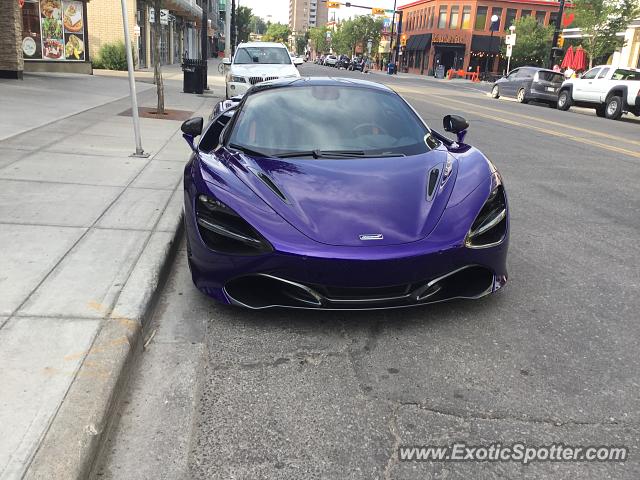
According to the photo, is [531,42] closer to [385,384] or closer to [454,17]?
[454,17]

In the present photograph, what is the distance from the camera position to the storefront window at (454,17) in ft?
233

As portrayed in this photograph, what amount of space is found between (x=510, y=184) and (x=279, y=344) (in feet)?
17.9

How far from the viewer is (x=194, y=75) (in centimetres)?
1880

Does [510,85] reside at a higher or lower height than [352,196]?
lower

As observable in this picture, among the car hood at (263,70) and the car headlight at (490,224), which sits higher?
the car hood at (263,70)

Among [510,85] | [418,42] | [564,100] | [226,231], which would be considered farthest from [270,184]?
[418,42]

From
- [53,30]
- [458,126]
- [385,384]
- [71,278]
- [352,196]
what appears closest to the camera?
[385,384]

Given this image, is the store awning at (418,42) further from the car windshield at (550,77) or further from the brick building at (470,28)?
the car windshield at (550,77)

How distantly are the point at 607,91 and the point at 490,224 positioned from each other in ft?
67.8

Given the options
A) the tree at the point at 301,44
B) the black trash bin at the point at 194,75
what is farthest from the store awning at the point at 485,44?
the tree at the point at 301,44

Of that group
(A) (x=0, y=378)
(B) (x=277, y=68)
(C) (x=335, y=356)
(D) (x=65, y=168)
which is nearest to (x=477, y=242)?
(C) (x=335, y=356)

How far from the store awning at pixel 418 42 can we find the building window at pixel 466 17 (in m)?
4.73

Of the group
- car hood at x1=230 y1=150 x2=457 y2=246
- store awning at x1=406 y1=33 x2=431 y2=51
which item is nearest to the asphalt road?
car hood at x1=230 y1=150 x2=457 y2=246

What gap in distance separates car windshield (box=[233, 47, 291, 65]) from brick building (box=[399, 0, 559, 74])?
2312 inches
